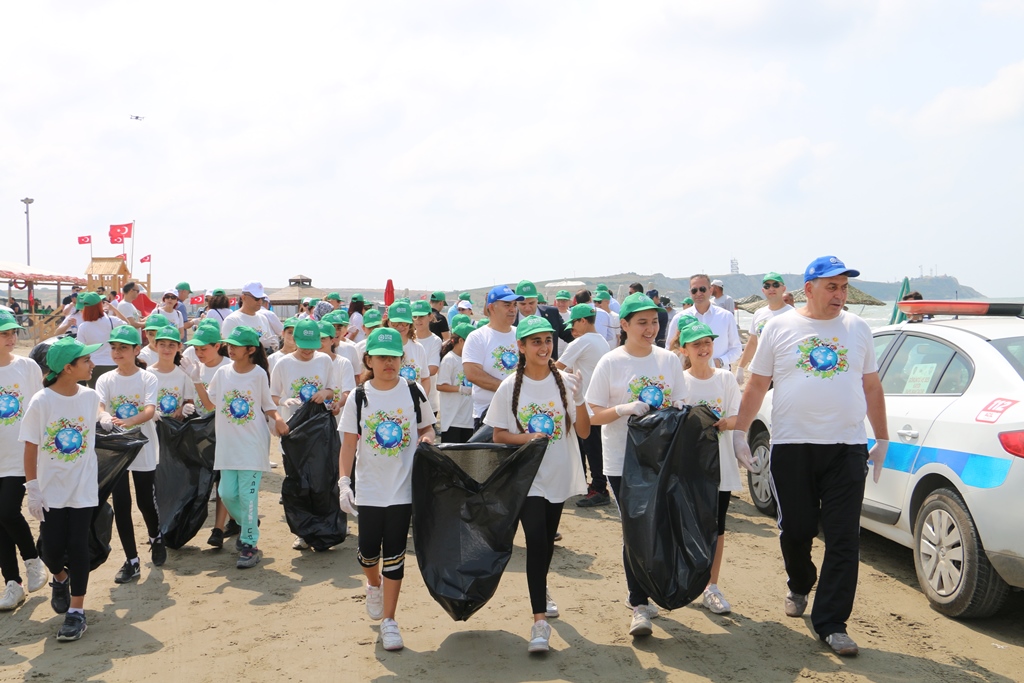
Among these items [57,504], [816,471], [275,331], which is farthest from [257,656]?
[275,331]

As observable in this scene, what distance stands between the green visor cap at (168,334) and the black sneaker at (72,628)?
2217 millimetres

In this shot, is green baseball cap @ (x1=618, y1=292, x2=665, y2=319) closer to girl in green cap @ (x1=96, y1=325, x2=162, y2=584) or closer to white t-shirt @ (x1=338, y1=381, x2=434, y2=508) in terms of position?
white t-shirt @ (x1=338, y1=381, x2=434, y2=508)

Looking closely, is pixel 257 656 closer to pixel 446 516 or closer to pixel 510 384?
pixel 446 516

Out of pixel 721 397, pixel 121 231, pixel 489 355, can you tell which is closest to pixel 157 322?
pixel 489 355

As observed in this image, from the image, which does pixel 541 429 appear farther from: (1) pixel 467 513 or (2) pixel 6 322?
(2) pixel 6 322

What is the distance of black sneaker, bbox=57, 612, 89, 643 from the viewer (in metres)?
4.94

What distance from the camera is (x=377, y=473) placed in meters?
4.80

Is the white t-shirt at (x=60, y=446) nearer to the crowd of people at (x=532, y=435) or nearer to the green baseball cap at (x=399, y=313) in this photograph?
the crowd of people at (x=532, y=435)

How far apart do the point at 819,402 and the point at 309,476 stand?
3.67 metres

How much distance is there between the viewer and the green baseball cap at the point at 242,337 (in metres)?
6.26

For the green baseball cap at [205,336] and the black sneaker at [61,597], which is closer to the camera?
the black sneaker at [61,597]

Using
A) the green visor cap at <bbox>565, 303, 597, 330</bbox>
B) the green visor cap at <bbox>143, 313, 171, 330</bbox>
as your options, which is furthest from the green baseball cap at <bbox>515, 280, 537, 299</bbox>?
the green visor cap at <bbox>143, 313, 171, 330</bbox>

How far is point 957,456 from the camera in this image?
15.7 feet

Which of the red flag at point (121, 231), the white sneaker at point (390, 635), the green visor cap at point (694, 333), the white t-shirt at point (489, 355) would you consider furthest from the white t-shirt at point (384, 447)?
the red flag at point (121, 231)
